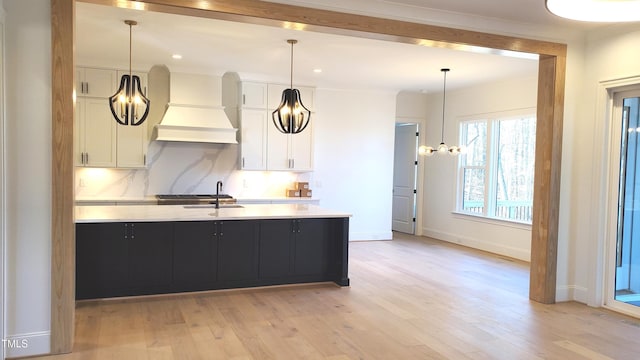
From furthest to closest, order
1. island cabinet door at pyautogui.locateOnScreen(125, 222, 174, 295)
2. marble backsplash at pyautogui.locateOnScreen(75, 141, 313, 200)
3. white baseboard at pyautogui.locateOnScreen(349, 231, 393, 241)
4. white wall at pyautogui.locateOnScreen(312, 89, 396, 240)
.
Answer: white baseboard at pyautogui.locateOnScreen(349, 231, 393, 241) → white wall at pyautogui.locateOnScreen(312, 89, 396, 240) → marble backsplash at pyautogui.locateOnScreen(75, 141, 313, 200) → island cabinet door at pyautogui.locateOnScreen(125, 222, 174, 295)

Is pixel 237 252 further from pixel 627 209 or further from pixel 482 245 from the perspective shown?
pixel 482 245

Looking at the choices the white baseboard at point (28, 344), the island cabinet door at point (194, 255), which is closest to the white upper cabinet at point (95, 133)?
the island cabinet door at point (194, 255)

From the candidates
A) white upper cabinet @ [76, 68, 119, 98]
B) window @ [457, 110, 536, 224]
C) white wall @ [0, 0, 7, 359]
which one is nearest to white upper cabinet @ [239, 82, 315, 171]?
white upper cabinet @ [76, 68, 119, 98]

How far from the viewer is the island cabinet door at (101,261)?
459 centimetres

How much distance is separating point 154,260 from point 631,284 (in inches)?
186

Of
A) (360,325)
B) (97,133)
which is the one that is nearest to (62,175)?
(360,325)

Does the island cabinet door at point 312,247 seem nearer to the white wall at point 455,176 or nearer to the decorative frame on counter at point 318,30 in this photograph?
the decorative frame on counter at point 318,30

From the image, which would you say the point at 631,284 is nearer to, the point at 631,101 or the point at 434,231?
the point at 631,101

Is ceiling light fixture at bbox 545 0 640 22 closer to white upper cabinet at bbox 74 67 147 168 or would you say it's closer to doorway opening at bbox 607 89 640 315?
doorway opening at bbox 607 89 640 315

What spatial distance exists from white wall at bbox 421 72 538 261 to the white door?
10.0 inches

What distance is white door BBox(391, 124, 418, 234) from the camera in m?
9.74

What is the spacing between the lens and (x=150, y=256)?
15.8 ft

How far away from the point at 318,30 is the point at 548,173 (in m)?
2.80

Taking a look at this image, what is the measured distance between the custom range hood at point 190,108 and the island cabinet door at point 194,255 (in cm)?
248
